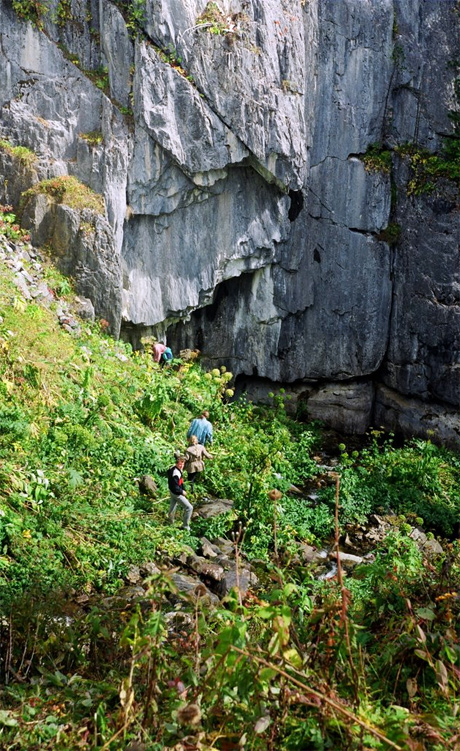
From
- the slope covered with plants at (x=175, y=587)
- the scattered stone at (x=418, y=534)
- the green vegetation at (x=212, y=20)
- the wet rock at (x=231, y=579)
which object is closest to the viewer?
the slope covered with plants at (x=175, y=587)

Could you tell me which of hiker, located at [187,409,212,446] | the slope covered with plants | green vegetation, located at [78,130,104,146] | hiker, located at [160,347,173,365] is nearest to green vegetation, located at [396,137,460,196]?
the slope covered with plants

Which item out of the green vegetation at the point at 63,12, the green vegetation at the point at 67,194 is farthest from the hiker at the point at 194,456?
the green vegetation at the point at 63,12

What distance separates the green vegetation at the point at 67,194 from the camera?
1167cm

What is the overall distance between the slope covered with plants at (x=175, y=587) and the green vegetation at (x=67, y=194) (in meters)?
0.87

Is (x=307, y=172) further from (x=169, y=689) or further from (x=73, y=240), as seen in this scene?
(x=169, y=689)

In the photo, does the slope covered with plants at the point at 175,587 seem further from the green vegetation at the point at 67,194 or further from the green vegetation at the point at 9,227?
the green vegetation at the point at 67,194

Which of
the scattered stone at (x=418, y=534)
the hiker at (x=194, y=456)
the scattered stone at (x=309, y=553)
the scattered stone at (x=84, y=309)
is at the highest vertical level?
the scattered stone at (x=84, y=309)

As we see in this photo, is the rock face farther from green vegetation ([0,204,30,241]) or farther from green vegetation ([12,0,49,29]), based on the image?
green vegetation ([0,204,30,241])

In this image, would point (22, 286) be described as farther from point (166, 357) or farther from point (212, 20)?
point (212, 20)

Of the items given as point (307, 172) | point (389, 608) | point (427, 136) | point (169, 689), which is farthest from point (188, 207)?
point (169, 689)

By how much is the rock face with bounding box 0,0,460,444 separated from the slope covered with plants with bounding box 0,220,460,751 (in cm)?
147

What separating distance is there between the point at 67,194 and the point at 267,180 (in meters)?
4.32

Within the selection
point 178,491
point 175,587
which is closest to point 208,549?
point 178,491

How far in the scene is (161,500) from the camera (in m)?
8.22
